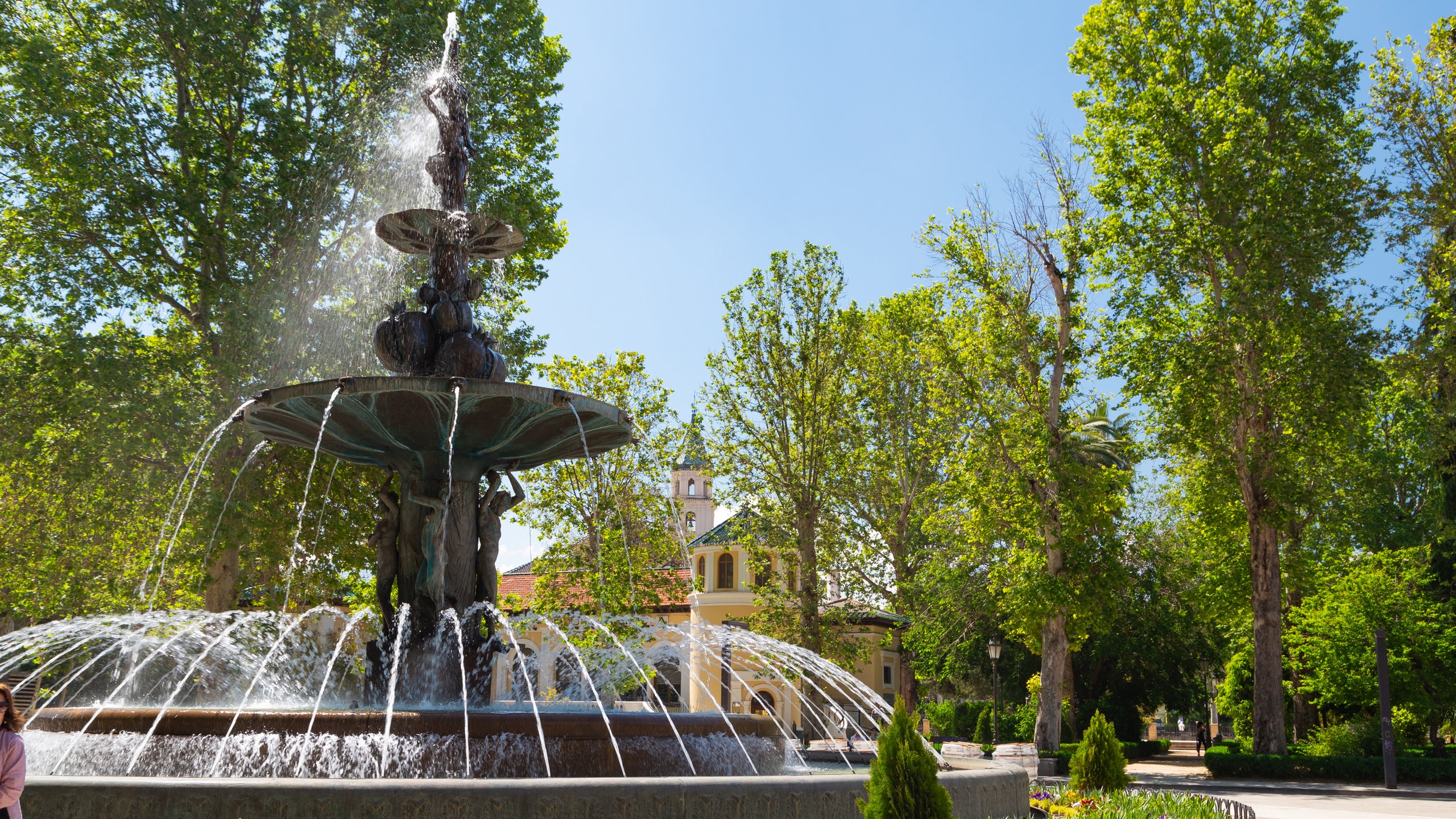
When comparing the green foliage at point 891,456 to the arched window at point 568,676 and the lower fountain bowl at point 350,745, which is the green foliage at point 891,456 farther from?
the lower fountain bowl at point 350,745

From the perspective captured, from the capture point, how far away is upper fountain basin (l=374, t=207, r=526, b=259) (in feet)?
31.8

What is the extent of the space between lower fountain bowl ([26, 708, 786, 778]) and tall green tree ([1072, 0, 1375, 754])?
62.8ft

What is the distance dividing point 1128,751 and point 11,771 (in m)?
34.8

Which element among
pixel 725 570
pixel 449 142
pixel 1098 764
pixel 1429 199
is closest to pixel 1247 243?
pixel 1429 199

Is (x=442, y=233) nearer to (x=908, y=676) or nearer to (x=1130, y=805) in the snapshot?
(x=1130, y=805)

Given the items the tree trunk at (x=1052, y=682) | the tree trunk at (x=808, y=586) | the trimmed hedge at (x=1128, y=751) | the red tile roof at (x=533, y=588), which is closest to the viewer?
the trimmed hedge at (x=1128, y=751)

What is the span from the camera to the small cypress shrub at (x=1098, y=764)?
32.4 ft

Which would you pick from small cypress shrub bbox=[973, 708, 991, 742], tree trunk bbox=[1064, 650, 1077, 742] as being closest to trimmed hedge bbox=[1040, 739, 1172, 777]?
tree trunk bbox=[1064, 650, 1077, 742]

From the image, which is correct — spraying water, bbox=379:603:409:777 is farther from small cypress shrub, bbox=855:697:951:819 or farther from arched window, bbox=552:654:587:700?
arched window, bbox=552:654:587:700

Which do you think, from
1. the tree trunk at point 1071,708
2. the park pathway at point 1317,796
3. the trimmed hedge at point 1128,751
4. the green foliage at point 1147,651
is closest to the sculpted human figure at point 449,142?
the park pathway at point 1317,796

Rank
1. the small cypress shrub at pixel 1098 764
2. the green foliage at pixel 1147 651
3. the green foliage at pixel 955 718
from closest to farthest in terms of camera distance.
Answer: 1. the small cypress shrub at pixel 1098 764
2. the green foliage at pixel 1147 651
3. the green foliage at pixel 955 718

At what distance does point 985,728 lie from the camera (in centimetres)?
3741

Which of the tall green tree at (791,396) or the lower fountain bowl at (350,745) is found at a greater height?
the tall green tree at (791,396)

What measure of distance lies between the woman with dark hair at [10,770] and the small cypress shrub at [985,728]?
3518cm
